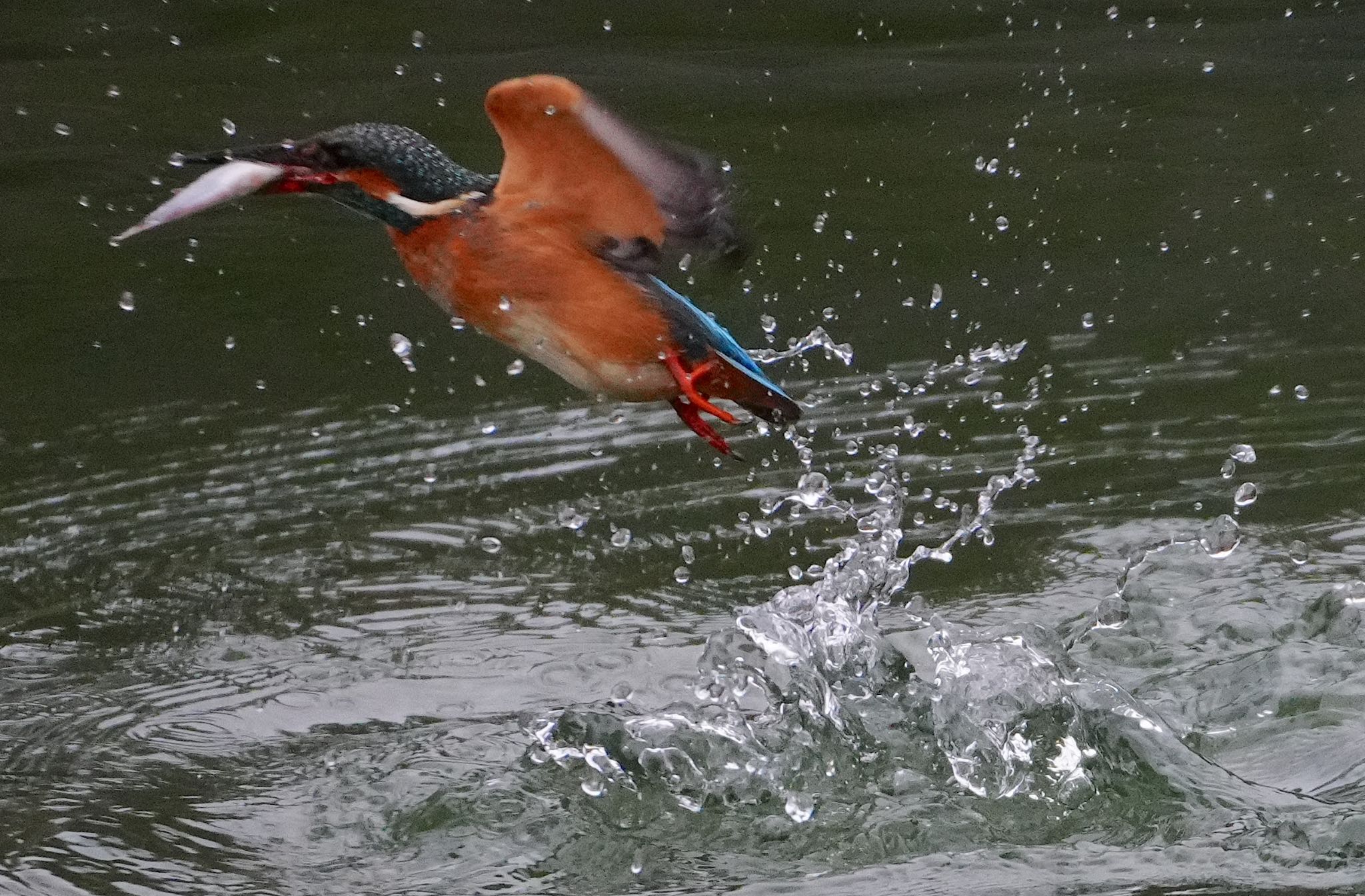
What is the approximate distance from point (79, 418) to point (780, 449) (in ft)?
4.38

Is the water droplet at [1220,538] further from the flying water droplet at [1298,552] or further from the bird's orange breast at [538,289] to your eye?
the bird's orange breast at [538,289]

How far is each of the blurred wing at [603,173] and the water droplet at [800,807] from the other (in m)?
0.65

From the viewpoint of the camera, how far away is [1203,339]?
4.03 m

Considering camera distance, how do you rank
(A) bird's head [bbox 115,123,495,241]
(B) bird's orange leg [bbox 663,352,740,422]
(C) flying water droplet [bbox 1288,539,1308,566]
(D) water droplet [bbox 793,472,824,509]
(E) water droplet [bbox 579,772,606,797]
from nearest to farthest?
1. (A) bird's head [bbox 115,123,495,241]
2. (E) water droplet [bbox 579,772,606,797]
3. (B) bird's orange leg [bbox 663,352,740,422]
4. (C) flying water droplet [bbox 1288,539,1308,566]
5. (D) water droplet [bbox 793,472,824,509]

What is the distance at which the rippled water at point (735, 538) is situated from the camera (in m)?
2.17

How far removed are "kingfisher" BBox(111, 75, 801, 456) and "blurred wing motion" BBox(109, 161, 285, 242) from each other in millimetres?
51

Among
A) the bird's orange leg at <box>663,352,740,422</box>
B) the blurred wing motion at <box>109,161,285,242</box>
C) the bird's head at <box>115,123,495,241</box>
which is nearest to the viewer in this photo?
the blurred wing motion at <box>109,161,285,242</box>

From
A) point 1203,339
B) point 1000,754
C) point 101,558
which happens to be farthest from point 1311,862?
point 1203,339

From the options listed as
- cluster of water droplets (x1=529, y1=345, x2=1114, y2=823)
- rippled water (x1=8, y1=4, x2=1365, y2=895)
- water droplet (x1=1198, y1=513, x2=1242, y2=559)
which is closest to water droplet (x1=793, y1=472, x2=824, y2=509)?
rippled water (x1=8, y1=4, x2=1365, y2=895)

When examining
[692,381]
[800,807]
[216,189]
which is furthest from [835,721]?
[216,189]

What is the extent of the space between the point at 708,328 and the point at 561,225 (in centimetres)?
26

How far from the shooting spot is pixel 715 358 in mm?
2408

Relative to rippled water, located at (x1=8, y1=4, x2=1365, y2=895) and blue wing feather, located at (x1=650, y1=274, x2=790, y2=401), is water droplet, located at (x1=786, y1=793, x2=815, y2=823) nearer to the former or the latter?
rippled water, located at (x1=8, y1=4, x2=1365, y2=895)

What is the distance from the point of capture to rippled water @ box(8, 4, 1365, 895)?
85.3 inches
